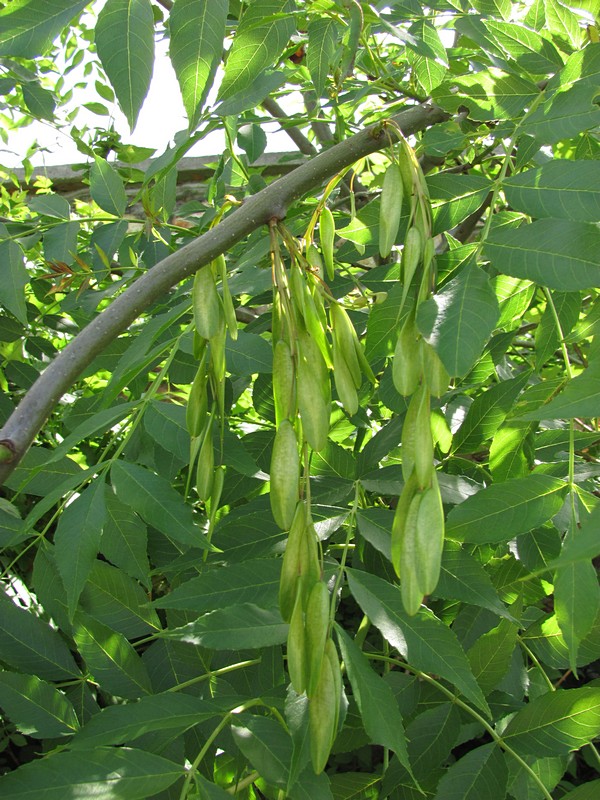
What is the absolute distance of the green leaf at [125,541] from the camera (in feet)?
2.51

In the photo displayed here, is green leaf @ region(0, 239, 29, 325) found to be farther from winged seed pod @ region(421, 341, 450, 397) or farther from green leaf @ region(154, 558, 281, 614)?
winged seed pod @ region(421, 341, 450, 397)

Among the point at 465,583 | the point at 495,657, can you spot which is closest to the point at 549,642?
the point at 495,657

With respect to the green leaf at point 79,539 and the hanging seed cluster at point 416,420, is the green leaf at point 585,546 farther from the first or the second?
the green leaf at point 79,539

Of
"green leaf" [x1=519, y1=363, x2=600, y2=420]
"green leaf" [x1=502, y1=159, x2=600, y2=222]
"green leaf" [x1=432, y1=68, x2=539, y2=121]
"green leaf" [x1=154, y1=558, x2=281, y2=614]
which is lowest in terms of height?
"green leaf" [x1=154, y1=558, x2=281, y2=614]

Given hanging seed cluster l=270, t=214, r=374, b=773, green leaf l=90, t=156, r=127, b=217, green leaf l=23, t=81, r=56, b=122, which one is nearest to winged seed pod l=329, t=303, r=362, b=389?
hanging seed cluster l=270, t=214, r=374, b=773

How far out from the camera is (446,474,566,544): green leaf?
65 centimetres

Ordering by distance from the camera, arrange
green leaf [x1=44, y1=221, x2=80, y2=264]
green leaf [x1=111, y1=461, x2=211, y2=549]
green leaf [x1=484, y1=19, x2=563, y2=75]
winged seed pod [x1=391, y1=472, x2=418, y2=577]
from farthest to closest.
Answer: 1. green leaf [x1=44, y1=221, x2=80, y2=264]
2. green leaf [x1=484, y1=19, x2=563, y2=75]
3. green leaf [x1=111, y1=461, x2=211, y2=549]
4. winged seed pod [x1=391, y1=472, x2=418, y2=577]

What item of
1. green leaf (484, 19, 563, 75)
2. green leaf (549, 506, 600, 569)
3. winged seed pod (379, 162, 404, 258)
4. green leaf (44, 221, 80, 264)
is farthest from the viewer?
green leaf (44, 221, 80, 264)

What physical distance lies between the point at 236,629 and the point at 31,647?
287mm

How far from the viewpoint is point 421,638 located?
0.65 m

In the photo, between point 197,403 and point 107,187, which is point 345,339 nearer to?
point 197,403

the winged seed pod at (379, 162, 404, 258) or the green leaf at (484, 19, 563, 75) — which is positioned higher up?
the green leaf at (484, 19, 563, 75)

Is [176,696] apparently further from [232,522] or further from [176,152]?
[176,152]

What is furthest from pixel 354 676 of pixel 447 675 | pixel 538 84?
pixel 538 84
